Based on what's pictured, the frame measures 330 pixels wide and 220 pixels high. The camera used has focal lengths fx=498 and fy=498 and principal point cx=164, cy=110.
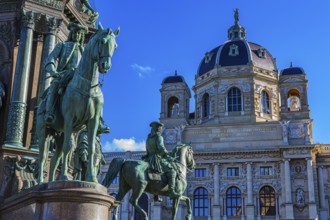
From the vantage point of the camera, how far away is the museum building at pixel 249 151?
4675 centimetres

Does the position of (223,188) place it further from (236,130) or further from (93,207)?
(93,207)

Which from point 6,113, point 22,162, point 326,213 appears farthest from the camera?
point 326,213

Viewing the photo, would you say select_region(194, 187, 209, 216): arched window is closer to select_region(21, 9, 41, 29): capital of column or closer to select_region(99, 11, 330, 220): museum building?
select_region(99, 11, 330, 220): museum building

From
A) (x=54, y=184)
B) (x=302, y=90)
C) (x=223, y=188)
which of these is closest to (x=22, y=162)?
(x=54, y=184)

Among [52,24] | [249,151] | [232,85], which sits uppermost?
[232,85]

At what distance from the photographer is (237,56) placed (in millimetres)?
56375

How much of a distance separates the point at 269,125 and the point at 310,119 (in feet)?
13.5

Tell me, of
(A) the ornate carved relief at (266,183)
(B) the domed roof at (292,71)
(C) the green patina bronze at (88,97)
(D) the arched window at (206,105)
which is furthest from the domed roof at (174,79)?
(C) the green patina bronze at (88,97)

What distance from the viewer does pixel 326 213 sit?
46.4m

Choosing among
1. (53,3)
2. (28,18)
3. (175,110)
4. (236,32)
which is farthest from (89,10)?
(236,32)

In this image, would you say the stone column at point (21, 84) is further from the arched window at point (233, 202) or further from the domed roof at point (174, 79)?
the domed roof at point (174, 79)

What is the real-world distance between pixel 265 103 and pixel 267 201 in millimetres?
12078

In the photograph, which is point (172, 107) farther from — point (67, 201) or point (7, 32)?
point (67, 201)

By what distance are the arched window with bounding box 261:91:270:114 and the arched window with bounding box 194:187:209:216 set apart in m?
11.6
